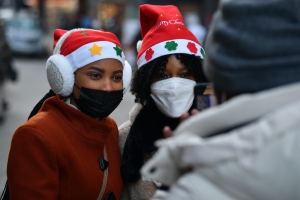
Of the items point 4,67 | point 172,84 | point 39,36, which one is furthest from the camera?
point 39,36

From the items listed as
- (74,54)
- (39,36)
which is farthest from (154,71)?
(39,36)

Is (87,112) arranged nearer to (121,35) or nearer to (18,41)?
(121,35)

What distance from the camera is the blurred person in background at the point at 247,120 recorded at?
114 centimetres

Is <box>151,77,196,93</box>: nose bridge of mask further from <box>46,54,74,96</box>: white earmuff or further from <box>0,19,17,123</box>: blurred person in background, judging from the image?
<box>0,19,17,123</box>: blurred person in background

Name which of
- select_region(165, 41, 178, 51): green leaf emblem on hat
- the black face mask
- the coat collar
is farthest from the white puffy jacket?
select_region(165, 41, 178, 51): green leaf emblem on hat

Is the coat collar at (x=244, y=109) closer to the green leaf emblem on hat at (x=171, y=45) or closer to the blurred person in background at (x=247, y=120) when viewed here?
the blurred person in background at (x=247, y=120)

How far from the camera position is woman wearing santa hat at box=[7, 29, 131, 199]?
2252 mm

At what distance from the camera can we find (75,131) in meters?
2.45

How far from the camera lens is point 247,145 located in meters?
1.16

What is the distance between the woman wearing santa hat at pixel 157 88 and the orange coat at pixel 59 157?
0.47 ft

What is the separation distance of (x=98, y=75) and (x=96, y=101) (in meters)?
0.14

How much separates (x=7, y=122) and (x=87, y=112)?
680 centimetres

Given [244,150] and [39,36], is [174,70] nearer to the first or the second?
[244,150]

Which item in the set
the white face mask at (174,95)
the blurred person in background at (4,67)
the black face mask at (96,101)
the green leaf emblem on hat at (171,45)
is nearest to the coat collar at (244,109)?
the black face mask at (96,101)
